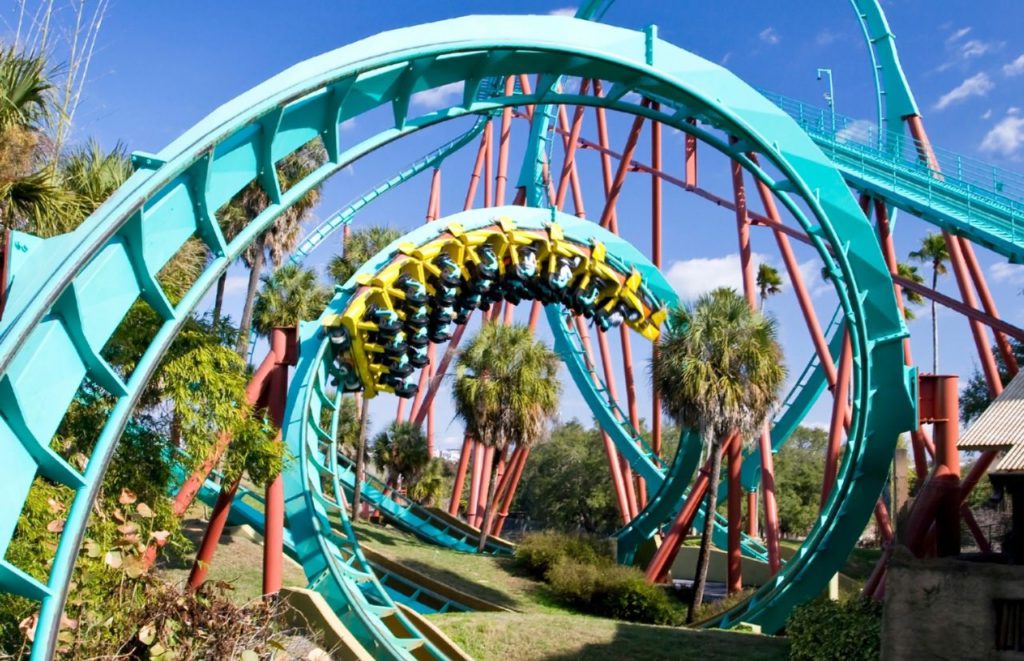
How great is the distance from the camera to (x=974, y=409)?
29.2 meters

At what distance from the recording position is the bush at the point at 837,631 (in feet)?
30.5

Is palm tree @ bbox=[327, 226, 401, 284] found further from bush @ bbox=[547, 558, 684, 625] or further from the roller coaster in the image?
bush @ bbox=[547, 558, 684, 625]

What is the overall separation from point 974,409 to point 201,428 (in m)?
27.2

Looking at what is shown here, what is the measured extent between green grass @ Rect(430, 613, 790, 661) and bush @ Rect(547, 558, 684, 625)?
4341 millimetres

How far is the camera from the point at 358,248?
21281 millimetres

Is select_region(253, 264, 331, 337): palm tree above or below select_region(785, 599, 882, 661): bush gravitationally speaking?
above

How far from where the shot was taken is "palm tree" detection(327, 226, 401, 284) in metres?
21.0

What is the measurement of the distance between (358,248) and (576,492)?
67.7 ft

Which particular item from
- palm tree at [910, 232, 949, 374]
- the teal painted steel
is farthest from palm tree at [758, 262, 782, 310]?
the teal painted steel

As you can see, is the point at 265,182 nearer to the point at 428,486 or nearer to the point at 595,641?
the point at 595,641

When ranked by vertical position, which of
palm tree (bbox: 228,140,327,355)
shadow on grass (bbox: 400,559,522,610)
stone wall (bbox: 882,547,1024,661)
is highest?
palm tree (bbox: 228,140,327,355)

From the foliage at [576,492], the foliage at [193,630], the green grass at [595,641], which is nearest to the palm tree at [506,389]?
the green grass at [595,641]

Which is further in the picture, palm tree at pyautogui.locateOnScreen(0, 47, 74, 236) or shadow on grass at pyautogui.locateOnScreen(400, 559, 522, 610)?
shadow on grass at pyautogui.locateOnScreen(400, 559, 522, 610)

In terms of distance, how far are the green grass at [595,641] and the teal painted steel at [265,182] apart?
385cm
